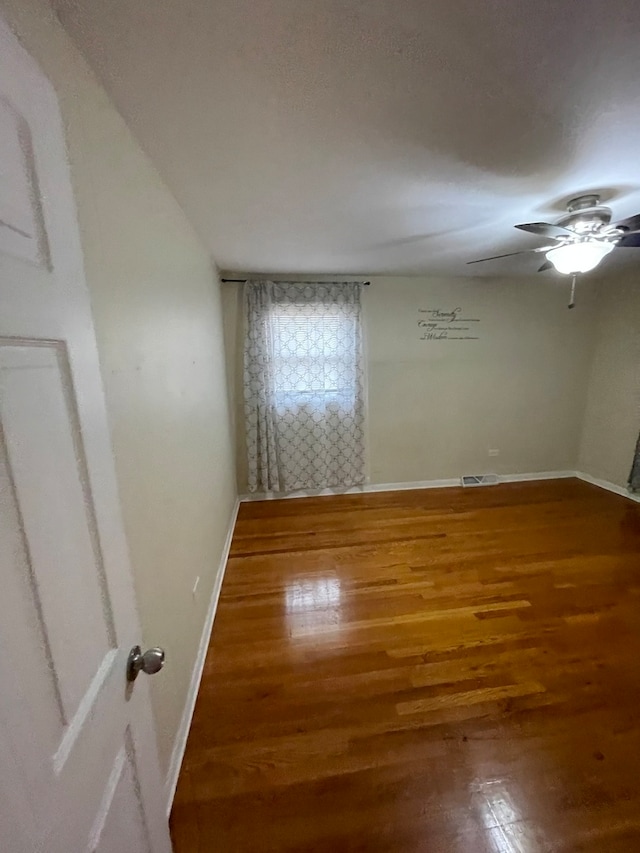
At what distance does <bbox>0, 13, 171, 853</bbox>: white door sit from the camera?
426 mm

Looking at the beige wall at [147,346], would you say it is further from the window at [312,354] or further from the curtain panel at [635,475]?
the curtain panel at [635,475]

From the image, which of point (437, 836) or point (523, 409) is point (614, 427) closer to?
point (523, 409)

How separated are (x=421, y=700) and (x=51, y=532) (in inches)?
69.4

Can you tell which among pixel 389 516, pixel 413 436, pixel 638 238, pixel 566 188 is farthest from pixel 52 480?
pixel 413 436

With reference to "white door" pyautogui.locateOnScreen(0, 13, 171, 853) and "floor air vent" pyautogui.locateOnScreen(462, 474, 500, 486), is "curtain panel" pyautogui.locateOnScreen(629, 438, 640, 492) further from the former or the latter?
"white door" pyautogui.locateOnScreen(0, 13, 171, 853)

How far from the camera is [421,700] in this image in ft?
5.30

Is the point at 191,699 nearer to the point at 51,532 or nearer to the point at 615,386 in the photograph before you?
the point at 51,532

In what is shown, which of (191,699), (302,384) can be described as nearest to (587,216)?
(302,384)

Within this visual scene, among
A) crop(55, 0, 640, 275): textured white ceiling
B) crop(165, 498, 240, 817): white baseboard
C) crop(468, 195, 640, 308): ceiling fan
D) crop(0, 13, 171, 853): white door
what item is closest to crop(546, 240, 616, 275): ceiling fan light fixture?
crop(468, 195, 640, 308): ceiling fan

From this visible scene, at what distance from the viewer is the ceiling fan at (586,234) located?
1.76 m

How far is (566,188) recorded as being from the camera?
1646 mm

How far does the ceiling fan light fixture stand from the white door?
87.9 inches

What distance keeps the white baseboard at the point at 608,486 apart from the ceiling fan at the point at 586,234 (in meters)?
2.79

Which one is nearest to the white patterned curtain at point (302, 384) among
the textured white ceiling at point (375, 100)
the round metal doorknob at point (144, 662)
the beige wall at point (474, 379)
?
the beige wall at point (474, 379)
